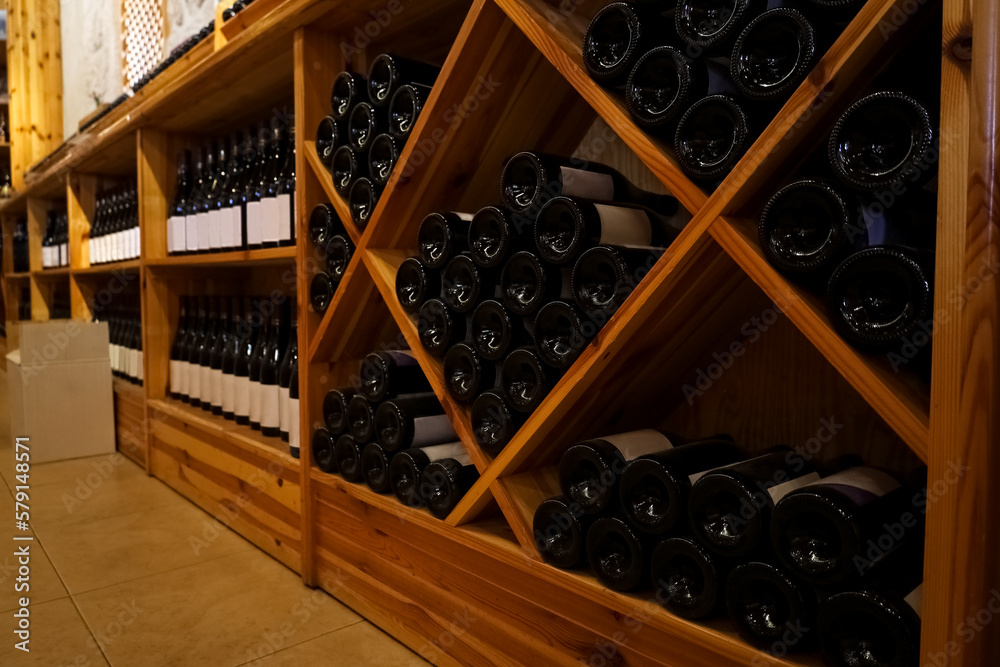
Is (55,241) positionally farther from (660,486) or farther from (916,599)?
(916,599)

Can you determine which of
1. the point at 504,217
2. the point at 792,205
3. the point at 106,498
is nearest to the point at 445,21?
the point at 504,217

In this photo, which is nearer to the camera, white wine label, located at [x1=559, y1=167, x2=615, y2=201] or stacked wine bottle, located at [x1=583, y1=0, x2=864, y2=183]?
stacked wine bottle, located at [x1=583, y1=0, x2=864, y2=183]

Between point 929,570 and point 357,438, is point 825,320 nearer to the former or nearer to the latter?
point 929,570

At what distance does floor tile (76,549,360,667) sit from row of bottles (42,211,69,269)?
9.52 ft

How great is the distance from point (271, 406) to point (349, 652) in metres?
0.82

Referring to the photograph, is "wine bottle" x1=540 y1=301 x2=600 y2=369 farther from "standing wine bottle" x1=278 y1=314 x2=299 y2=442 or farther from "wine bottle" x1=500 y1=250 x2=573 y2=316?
"standing wine bottle" x1=278 y1=314 x2=299 y2=442

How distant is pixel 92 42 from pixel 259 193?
349cm

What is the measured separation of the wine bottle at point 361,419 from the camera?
1.44 meters

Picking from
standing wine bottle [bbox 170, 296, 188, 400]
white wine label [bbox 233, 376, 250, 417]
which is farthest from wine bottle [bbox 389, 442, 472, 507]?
standing wine bottle [bbox 170, 296, 188, 400]

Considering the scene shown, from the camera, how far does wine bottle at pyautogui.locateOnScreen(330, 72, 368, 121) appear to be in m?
1.46

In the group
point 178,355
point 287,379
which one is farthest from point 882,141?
point 178,355

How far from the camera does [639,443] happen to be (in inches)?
40.9

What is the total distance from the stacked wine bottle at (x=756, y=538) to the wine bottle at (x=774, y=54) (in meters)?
0.47

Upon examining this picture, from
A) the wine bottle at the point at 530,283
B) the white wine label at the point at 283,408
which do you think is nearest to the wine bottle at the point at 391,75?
the wine bottle at the point at 530,283
